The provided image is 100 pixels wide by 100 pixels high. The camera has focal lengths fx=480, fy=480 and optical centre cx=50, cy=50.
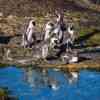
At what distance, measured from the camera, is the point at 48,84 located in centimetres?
3875

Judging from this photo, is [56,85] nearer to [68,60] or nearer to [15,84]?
[15,84]

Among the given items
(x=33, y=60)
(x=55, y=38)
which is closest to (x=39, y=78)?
(x=33, y=60)

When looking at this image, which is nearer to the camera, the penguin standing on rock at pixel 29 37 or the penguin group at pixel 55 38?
the penguin group at pixel 55 38

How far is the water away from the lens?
114 feet

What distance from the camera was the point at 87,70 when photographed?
147 ft

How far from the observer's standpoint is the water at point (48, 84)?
114ft

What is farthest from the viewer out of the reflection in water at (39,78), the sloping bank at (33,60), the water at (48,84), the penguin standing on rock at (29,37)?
the penguin standing on rock at (29,37)

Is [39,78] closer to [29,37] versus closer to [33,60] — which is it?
[33,60]

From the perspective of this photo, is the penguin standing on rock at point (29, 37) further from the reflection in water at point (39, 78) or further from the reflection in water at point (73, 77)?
the reflection in water at point (73, 77)

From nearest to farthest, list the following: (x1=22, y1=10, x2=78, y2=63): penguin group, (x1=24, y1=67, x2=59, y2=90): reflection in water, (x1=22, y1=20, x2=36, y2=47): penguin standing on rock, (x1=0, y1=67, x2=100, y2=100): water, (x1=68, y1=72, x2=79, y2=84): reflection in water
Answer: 1. (x1=0, y1=67, x2=100, y2=100): water
2. (x1=24, y1=67, x2=59, y2=90): reflection in water
3. (x1=68, y1=72, x2=79, y2=84): reflection in water
4. (x1=22, y1=10, x2=78, y2=63): penguin group
5. (x1=22, y1=20, x2=36, y2=47): penguin standing on rock

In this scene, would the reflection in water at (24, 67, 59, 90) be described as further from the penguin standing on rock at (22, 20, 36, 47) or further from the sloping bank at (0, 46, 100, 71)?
the penguin standing on rock at (22, 20, 36, 47)

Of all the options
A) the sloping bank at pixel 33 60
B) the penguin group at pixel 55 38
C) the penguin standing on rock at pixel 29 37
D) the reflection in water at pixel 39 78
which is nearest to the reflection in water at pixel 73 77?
the reflection in water at pixel 39 78

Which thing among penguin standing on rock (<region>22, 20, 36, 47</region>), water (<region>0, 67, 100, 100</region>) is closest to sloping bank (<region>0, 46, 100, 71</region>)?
penguin standing on rock (<region>22, 20, 36, 47</region>)

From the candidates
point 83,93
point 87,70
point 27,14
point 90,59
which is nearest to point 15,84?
point 83,93
